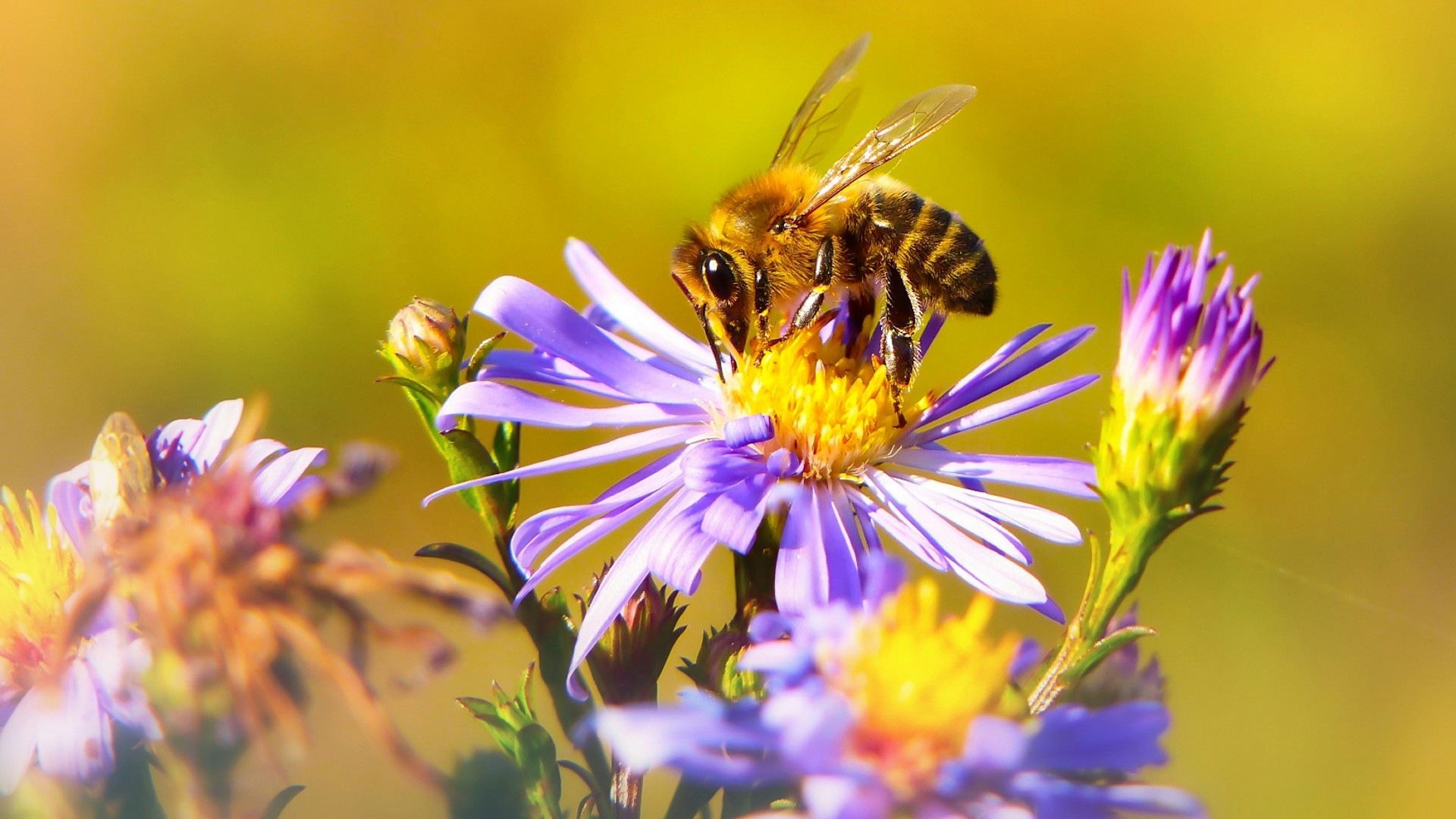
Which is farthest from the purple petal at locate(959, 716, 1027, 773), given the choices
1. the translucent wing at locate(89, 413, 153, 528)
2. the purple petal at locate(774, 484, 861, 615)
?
the translucent wing at locate(89, 413, 153, 528)

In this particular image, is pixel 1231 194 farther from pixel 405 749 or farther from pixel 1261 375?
pixel 405 749

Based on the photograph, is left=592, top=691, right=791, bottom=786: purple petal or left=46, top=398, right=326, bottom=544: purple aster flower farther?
left=46, top=398, right=326, bottom=544: purple aster flower

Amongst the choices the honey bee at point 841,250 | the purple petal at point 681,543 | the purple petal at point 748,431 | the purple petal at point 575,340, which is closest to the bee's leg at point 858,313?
the honey bee at point 841,250

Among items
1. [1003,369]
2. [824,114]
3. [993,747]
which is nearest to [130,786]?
[993,747]

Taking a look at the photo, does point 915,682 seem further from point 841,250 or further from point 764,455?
point 841,250

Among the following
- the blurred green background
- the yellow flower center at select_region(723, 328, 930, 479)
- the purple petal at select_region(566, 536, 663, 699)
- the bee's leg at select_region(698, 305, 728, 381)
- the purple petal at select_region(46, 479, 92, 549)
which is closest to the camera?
the purple petal at select_region(46, 479, 92, 549)

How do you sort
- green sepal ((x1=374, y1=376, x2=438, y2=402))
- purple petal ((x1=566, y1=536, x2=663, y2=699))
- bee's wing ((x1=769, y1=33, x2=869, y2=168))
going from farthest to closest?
bee's wing ((x1=769, y1=33, x2=869, y2=168)), green sepal ((x1=374, y1=376, x2=438, y2=402)), purple petal ((x1=566, y1=536, x2=663, y2=699))

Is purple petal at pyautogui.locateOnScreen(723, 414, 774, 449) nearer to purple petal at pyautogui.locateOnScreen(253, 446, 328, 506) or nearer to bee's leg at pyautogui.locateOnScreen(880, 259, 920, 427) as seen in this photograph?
bee's leg at pyautogui.locateOnScreen(880, 259, 920, 427)

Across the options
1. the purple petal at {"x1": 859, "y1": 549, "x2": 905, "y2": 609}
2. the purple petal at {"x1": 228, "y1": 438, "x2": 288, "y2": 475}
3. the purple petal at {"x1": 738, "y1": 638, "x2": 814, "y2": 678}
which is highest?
the purple petal at {"x1": 228, "y1": 438, "x2": 288, "y2": 475}
